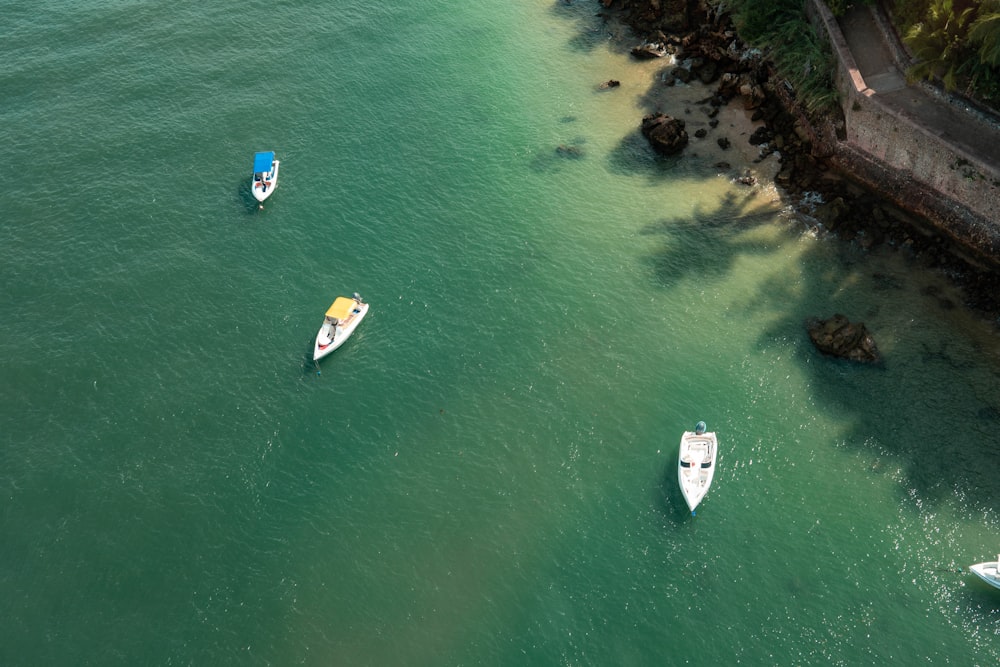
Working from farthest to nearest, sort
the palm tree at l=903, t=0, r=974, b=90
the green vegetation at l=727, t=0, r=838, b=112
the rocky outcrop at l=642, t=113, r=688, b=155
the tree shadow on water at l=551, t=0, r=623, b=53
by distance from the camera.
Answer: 1. the tree shadow on water at l=551, t=0, r=623, b=53
2. the rocky outcrop at l=642, t=113, r=688, b=155
3. the green vegetation at l=727, t=0, r=838, b=112
4. the palm tree at l=903, t=0, r=974, b=90

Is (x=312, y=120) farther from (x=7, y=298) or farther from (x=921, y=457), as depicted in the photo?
(x=921, y=457)

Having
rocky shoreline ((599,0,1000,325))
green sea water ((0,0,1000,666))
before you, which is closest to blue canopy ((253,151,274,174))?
green sea water ((0,0,1000,666))

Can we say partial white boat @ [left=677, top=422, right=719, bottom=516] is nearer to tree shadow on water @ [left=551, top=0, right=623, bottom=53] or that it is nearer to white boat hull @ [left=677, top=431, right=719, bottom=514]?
white boat hull @ [left=677, top=431, right=719, bottom=514]

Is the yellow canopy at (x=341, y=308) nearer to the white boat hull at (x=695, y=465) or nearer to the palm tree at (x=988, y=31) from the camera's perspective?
the white boat hull at (x=695, y=465)

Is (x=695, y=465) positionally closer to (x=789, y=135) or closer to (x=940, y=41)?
(x=789, y=135)

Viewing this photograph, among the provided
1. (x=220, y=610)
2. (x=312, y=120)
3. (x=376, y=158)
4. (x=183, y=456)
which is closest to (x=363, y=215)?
(x=376, y=158)

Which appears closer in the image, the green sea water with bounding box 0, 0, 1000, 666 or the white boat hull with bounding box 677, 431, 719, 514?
the green sea water with bounding box 0, 0, 1000, 666

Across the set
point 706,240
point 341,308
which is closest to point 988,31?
point 706,240
